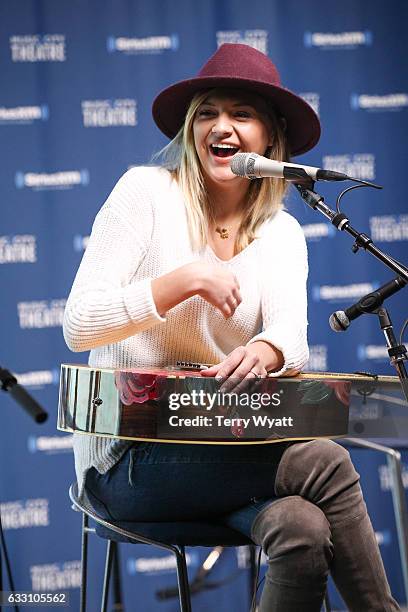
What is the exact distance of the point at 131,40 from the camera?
11.9 ft

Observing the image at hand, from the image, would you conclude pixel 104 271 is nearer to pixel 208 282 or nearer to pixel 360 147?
pixel 208 282

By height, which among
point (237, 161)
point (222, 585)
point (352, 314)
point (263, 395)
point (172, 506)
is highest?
point (237, 161)

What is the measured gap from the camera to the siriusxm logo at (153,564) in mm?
3580

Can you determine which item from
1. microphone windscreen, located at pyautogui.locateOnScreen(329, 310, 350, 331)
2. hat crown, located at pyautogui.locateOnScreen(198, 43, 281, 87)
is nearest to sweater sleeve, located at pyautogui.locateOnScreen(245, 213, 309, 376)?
microphone windscreen, located at pyautogui.locateOnScreen(329, 310, 350, 331)

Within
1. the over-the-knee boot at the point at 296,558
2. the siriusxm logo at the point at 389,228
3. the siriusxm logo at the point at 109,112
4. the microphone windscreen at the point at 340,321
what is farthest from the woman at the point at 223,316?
the siriusxm logo at the point at 389,228

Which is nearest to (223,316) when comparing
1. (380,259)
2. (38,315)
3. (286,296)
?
(286,296)

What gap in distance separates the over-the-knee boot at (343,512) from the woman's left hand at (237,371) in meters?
0.18

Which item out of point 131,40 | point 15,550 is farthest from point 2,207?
point 15,550

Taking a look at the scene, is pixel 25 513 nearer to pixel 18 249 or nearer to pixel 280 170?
pixel 18 249

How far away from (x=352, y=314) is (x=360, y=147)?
2.17 m

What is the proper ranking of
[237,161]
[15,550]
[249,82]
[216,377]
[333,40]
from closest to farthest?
1. [216,377]
2. [237,161]
3. [249,82]
4. [15,550]
5. [333,40]

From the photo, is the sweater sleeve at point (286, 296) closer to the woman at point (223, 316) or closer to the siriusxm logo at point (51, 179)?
the woman at point (223, 316)

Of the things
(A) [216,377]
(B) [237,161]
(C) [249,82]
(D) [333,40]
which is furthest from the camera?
A: (D) [333,40]

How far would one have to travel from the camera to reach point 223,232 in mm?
2168
